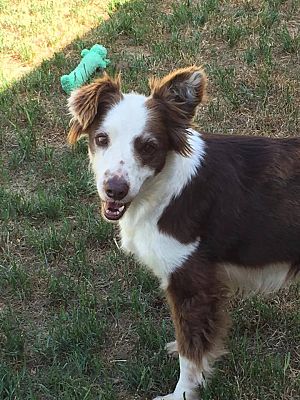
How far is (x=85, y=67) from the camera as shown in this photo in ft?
19.3

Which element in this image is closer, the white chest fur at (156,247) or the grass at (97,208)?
the white chest fur at (156,247)

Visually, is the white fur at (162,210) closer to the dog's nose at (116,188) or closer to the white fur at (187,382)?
the dog's nose at (116,188)

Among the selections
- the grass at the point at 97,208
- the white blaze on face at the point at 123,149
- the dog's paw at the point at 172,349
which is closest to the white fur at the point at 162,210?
the white blaze on face at the point at 123,149

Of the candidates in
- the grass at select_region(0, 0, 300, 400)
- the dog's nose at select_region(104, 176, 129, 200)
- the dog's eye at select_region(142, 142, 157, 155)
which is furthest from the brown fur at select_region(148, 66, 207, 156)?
the grass at select_region(0, 0, 300, 400)

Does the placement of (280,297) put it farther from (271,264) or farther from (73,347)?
(73,347)

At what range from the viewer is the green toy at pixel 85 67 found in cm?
579

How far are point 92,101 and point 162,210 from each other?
0.58m

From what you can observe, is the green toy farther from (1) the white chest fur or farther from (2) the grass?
(1) the white chest fur

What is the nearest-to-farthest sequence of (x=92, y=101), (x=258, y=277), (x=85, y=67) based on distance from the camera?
(x=92, y=101) → (x=258, y=277) → (x=85, y=67)

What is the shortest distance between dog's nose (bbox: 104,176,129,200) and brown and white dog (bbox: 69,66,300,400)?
13cm

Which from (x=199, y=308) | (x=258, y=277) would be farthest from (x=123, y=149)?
(x=258, y=277)

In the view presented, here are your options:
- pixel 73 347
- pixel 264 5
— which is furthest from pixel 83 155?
pixel 264 5

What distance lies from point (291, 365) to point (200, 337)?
64 cm

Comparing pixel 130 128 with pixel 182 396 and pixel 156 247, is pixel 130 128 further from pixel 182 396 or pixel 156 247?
pixel 182 396
